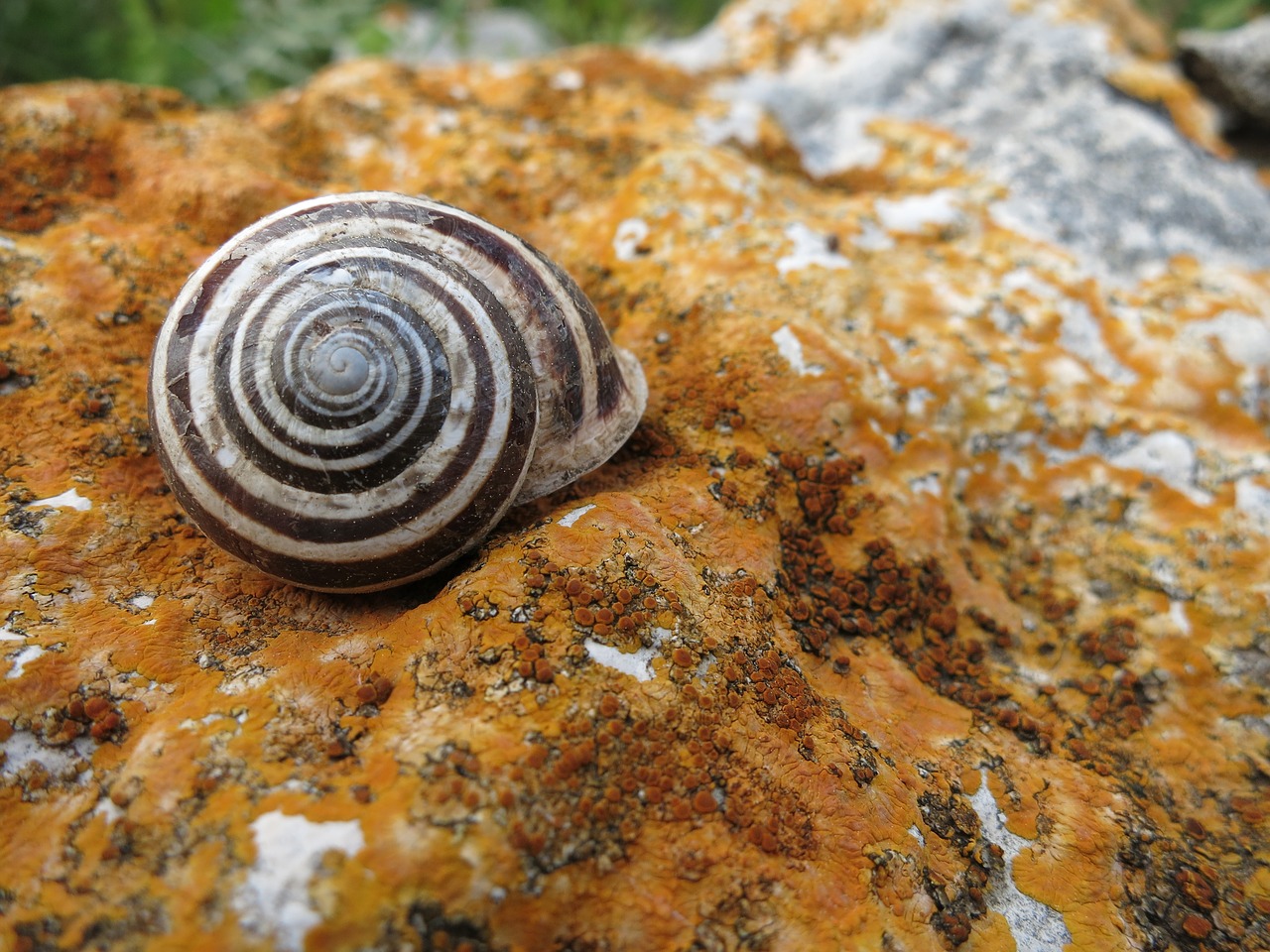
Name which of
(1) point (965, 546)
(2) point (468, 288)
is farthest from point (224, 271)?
(1) point (965, 546)

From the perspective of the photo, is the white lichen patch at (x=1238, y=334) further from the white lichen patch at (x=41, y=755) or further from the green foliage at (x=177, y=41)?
the green foliage at (x=177, y=41)

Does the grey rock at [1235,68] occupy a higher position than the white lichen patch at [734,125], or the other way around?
the grey rock at [1235,68]

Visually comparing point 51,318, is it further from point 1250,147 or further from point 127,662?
point 1250,147

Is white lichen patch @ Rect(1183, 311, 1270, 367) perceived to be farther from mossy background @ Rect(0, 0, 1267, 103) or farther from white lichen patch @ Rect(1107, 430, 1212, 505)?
mossy background @ Rect(0, 0, 1267, 103)

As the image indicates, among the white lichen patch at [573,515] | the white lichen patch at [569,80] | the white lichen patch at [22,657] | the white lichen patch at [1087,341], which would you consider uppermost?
the white lichen patch at [569,80]

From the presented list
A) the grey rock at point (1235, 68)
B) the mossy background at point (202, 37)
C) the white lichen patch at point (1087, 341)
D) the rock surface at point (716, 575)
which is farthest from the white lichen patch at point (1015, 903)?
the mossy background at point (202, 37)

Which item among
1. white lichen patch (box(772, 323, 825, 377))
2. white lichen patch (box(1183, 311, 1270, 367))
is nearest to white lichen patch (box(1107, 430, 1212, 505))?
white lichen patch (box(1183, 311, 1270, 367))

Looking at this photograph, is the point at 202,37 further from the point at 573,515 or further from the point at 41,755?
the point at 41,755
